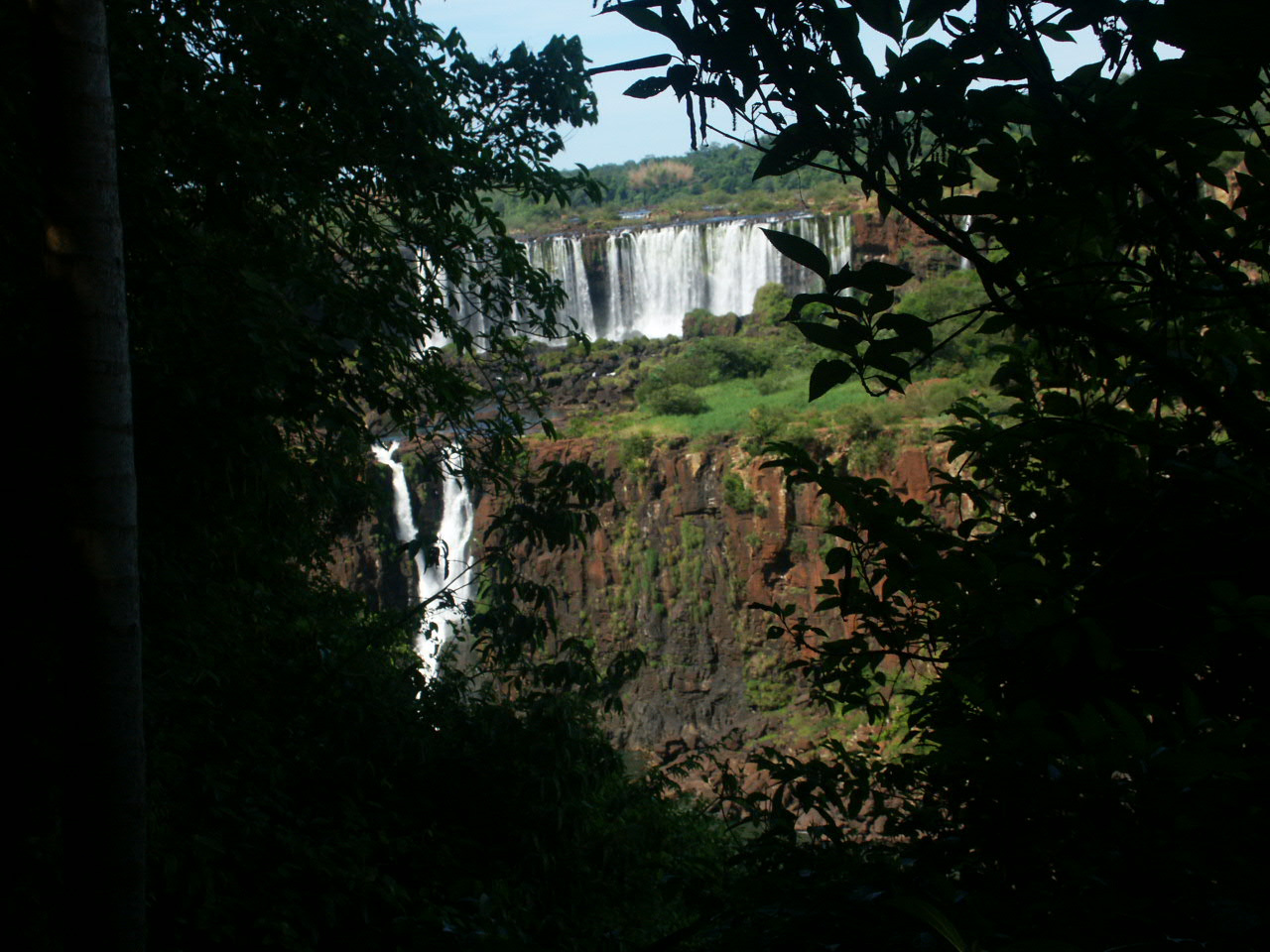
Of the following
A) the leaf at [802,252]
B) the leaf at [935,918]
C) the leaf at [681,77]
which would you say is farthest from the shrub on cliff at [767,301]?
the leaf at [935,918]

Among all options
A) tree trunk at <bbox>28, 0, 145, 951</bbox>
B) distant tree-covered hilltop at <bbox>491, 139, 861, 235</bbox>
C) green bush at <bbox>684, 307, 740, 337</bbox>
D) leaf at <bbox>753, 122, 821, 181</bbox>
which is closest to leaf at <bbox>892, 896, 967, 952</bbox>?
leaf at <bbox>753, 122, 821, 181</bbox>

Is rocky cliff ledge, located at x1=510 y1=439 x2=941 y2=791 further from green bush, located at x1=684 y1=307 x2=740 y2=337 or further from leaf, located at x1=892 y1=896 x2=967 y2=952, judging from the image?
leaf, located at x1=892 y1=896 x2=967 y2=952

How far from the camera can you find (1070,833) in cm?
103

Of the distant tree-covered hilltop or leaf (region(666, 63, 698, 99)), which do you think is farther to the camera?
the distant tree-covered hilltop

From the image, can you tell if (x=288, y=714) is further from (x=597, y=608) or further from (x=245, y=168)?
(x=597, y=608)

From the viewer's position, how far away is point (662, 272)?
22969 millimetres

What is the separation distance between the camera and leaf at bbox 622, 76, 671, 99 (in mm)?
946

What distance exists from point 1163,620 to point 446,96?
386 centimetres

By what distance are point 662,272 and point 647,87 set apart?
2249 cm

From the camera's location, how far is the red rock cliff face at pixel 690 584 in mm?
14594

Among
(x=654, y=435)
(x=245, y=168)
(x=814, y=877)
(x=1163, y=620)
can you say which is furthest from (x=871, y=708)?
(x=654, y=435)

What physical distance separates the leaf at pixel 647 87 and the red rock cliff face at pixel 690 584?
1342cm

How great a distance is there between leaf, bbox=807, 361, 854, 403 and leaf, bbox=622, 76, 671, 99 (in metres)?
0.32

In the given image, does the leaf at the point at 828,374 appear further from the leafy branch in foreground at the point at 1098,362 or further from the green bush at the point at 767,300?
the green bush at the point at 767,300
